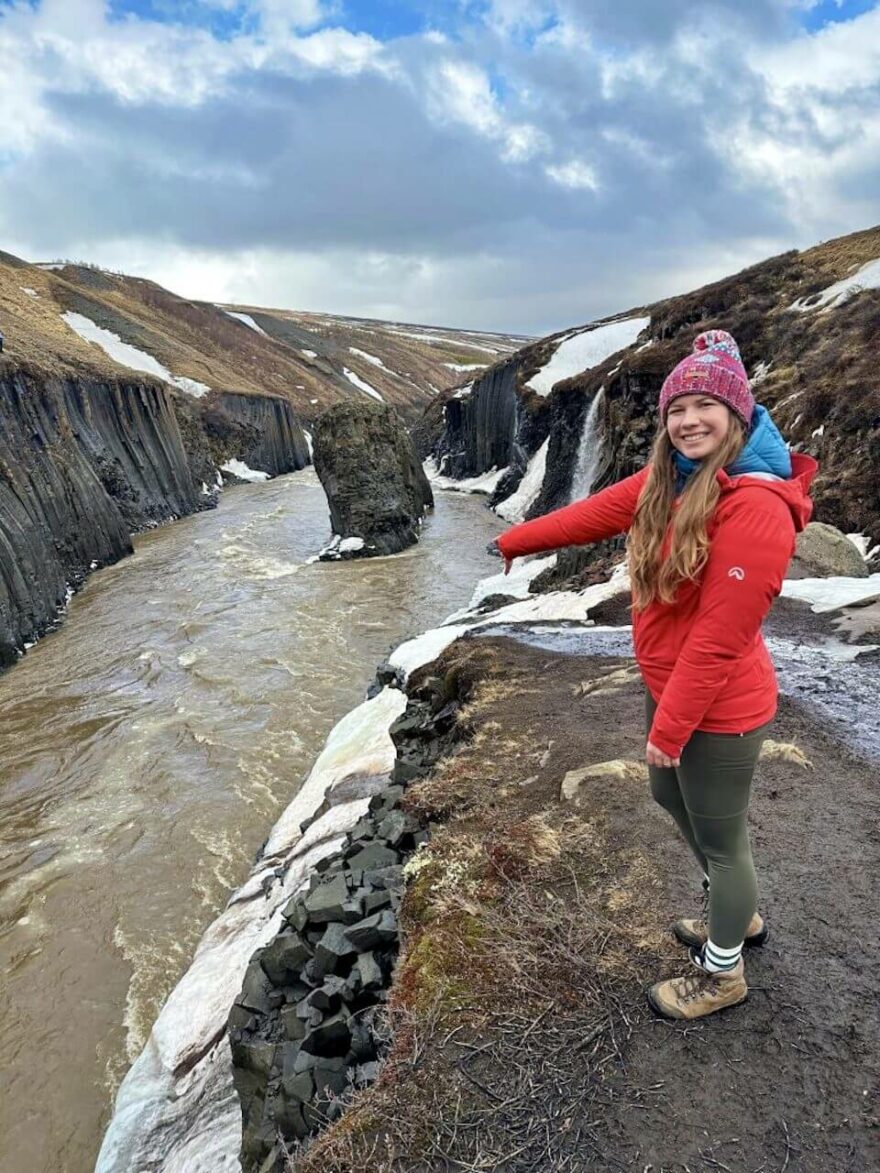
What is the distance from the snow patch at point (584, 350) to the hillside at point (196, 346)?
24.6 metres

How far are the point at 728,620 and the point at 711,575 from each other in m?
0.18

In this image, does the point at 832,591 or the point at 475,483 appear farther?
the point at 475,483

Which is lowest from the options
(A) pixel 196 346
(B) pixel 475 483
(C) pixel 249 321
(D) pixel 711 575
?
(B) pixel 475 483

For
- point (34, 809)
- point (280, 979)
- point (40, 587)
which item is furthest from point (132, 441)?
point (280, 979)

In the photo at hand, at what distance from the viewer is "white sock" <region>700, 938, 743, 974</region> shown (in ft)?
10.2

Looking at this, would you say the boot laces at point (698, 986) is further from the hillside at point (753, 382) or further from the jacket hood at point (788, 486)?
the hillside at point (753, 382)

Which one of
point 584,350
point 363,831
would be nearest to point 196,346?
point 584,350

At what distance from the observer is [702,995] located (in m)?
3.23

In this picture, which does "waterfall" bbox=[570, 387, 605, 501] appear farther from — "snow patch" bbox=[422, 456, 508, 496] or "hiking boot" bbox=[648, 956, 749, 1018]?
"hiking boot" bbox=[648, 956, 749, 1018]

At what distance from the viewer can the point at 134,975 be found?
23.3 feet

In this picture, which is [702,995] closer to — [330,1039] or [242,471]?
[330,1039]

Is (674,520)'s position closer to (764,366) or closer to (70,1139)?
(70,1139)

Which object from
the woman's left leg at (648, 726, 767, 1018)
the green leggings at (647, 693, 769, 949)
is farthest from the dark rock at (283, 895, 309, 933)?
the green leggings at (647, 693, 769, 949)

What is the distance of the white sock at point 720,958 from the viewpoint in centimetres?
312
